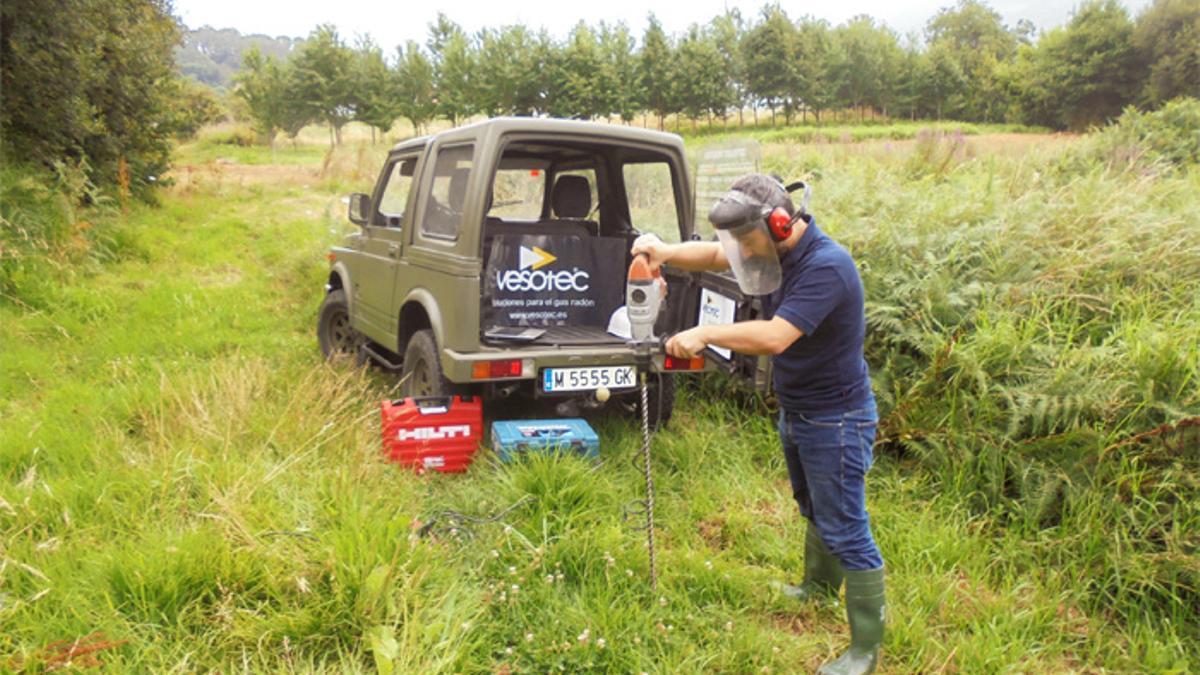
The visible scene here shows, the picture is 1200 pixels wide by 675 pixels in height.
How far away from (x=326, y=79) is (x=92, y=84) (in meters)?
29.7

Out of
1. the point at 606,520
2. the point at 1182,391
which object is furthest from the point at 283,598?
the point at 1182,391

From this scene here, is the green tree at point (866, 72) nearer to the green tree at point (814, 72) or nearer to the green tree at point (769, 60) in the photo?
the green tree at point (814, 72)

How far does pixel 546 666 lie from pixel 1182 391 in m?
2.93

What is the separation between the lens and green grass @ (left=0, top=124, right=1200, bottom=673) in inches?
101

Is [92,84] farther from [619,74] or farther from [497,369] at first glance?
[619,74]

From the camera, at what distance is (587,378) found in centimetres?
418

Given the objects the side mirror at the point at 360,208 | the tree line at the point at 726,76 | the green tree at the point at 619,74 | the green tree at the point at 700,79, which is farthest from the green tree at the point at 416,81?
the side mirror at the point at 360,208

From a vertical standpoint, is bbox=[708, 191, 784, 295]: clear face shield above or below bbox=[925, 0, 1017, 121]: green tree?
below

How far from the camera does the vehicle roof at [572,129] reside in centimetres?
406

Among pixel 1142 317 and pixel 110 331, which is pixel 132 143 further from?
pixel 1142 317

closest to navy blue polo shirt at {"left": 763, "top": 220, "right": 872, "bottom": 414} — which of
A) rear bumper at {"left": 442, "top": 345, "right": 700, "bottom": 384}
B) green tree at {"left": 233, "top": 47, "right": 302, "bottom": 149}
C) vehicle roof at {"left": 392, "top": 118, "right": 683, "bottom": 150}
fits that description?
rear bumper at {"left": 442, "top": 345, "right": 700, "bottom": 384}

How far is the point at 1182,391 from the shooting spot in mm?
3307

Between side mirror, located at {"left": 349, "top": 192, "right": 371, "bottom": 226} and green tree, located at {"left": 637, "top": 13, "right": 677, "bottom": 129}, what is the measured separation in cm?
3686

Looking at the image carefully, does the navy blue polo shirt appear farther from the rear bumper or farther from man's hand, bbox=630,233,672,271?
the rear bumper
